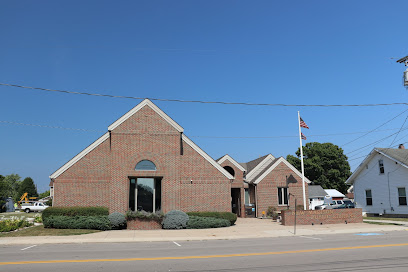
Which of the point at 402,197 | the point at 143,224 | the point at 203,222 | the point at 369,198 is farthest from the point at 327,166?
the point at 143,224

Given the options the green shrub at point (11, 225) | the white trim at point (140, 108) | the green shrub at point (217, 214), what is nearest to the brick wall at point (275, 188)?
the green shrub at point (217, 214)

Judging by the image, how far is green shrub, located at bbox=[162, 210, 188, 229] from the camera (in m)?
23.4

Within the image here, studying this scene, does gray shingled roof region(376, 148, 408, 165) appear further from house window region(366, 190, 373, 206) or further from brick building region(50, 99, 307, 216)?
brick building region(50, 99, 307, 216)

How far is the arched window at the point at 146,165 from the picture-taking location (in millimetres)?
25406

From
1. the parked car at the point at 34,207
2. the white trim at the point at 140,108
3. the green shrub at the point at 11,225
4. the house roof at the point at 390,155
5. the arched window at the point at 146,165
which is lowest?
the parked car at the point at 34,207

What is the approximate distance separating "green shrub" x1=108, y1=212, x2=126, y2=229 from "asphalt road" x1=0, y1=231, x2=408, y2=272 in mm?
8516

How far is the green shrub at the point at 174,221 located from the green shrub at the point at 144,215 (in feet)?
1.37

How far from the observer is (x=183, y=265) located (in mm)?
10383

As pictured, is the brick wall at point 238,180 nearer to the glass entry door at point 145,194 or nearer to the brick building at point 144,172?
the brick building at point 144,172

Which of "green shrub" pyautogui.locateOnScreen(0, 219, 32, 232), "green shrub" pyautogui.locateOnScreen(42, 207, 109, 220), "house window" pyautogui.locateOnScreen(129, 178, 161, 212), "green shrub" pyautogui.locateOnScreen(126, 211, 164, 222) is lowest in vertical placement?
"green shrub" pyautogui.locateOnScreen(0, 219, 32, 232)

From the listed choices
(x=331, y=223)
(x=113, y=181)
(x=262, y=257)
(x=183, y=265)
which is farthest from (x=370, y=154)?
(x=183, y=265)

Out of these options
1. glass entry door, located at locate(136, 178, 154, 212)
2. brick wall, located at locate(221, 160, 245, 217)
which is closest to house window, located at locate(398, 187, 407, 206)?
brick wall, located at locate(221, 160, 245, 217)

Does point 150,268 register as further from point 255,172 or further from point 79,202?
point 255,172

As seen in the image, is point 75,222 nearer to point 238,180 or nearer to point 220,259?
point 220,259
